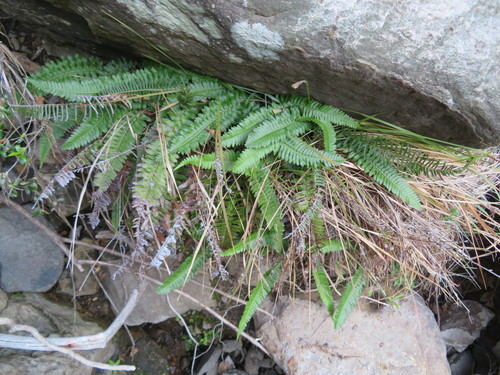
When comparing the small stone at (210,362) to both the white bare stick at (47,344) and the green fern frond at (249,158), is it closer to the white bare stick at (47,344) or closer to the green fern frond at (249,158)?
the white bare stick at (47,344)

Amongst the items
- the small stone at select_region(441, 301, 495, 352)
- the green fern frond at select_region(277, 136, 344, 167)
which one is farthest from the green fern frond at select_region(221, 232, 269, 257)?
the small stone at select_region(441, 301, 495, 352)

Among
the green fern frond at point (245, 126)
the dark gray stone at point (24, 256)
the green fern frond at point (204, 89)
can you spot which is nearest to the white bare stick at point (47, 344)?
the dark gray stone at point (24, 256)

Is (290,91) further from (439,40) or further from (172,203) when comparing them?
(172,203)

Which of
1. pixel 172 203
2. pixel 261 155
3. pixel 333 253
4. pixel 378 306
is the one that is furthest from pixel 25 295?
pixel 378 306

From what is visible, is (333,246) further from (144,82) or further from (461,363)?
(461,363)

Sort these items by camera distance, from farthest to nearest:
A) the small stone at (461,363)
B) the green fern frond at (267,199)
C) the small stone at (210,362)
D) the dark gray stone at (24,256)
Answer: the small stone at (461,363), the small stone at (210,362), the dark gray stone at (24,256), the green fern frond at (267,199)

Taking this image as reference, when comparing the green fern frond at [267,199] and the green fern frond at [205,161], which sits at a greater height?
the green fern frond at [205,161]
